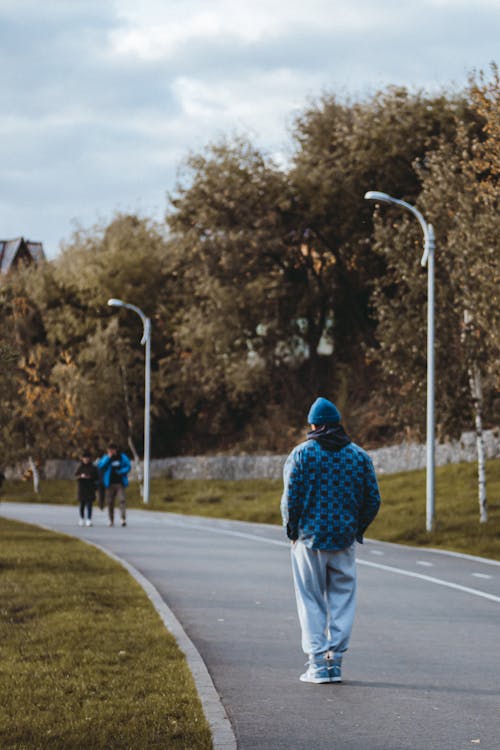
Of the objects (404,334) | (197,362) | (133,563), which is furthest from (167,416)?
(133,563)

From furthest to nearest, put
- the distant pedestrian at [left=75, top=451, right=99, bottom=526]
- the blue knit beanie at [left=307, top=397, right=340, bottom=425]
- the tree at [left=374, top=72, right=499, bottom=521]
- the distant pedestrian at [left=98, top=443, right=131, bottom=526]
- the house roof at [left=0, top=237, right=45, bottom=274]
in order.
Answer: the house roof at [left=0, top=237, right=45, bottom=274] < the distant pedestrian at [left=98, top=443, right=131, bottom=526] < the distant pedestrian at [left=75, top=451, right=99, bottom=526] < the tree at [left=374, top=72, right=499, bottom=521] < the blue knit beanie at [left=307, top=397, right=340, bottom=425]

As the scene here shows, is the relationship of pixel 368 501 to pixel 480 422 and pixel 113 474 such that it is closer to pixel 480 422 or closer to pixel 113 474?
pixel 480 422

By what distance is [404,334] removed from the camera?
86.0ft

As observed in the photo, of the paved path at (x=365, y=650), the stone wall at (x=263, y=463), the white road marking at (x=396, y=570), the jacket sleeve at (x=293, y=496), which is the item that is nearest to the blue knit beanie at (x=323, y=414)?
the jacket sleeve at (x=293, y=496)

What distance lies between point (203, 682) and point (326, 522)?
1305mm

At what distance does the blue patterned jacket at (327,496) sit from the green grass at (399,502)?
11.0 metres

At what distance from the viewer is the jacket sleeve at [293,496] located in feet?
27.1

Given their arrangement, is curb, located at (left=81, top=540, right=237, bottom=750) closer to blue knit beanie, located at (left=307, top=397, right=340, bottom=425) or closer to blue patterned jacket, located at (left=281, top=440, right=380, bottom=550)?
blue patterned jacket, located at (left=281, top=440, right=380, bottom=550)

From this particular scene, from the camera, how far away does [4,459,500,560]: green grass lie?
22266 mm

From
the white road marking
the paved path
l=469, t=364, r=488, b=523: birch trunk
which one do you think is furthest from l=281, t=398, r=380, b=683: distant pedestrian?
l=469, t=364, r=488, b=523: birch trunk

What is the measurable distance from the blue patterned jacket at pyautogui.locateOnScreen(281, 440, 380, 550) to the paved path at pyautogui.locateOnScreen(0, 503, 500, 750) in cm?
95

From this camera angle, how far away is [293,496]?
8.27 m

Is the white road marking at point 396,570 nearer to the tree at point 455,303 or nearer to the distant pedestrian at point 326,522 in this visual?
the tree at point 455,303

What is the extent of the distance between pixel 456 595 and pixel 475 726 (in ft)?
22.0
